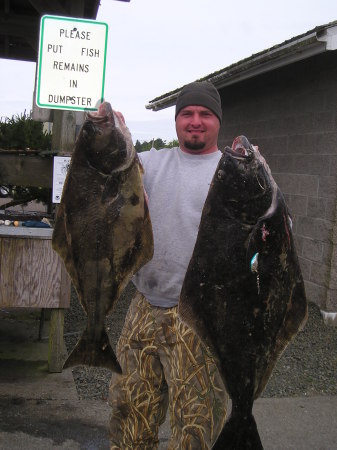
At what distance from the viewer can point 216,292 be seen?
8.16ft

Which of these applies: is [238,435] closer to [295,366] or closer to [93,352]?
[93,352]

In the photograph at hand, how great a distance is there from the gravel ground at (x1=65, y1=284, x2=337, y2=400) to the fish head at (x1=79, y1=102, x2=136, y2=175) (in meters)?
3.04

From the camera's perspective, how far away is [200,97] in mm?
2918

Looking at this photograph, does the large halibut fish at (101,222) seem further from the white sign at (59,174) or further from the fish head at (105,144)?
the white sign at (59,174)

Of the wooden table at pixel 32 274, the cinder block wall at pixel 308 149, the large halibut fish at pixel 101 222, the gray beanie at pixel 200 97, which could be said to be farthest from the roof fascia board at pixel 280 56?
the large halibut fish at pixel 101 222

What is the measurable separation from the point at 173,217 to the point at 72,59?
83.0 inches

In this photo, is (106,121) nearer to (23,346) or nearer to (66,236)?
(66,236)

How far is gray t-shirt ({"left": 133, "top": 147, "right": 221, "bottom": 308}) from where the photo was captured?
295cm

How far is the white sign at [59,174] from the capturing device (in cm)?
477

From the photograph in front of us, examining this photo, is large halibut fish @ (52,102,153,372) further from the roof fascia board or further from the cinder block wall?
the cinder block wall

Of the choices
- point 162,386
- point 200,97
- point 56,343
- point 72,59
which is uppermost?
point 72,59

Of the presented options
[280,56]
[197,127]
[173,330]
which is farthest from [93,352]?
[280,56]

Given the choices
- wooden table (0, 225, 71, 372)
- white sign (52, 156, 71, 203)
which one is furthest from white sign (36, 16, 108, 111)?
wooden table (0, 225, 71, 372)

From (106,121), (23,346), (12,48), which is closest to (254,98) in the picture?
(12,48)
